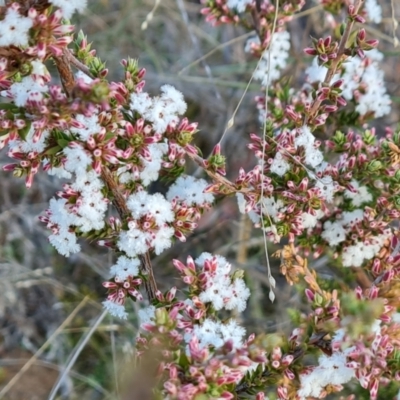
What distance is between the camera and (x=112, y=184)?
5.95ft

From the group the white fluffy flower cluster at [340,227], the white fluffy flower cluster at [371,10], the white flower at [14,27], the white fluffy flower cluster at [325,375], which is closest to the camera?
the white flower at [14,27]

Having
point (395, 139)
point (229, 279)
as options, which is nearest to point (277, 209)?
point (229, 279)

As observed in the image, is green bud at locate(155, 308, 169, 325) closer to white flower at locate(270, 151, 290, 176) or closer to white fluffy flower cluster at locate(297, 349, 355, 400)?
white fluffy flower cluster at locate(297, 349, 355, 400)

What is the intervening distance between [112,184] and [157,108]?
27cm

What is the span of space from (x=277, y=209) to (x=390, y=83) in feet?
6.56

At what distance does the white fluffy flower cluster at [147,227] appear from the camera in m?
1.79

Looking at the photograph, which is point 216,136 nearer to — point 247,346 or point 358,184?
point 358,184

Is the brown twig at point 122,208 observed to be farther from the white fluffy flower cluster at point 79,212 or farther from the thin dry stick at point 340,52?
the thin dry stick at point 340,52

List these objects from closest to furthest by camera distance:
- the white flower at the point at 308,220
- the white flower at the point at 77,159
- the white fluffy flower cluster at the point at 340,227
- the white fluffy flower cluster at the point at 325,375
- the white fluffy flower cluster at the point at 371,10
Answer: the white flower at the point at 77,159, the white fluffy flower cluster at the point at 325,375, the white flower at the point at 308,220, the white fluffy flower cluster at the point at 340,227, the white fluffy flower cluster at the point at 371,10

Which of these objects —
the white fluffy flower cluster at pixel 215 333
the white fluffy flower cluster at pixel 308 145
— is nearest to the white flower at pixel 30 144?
the white fluffy flower cluster at pixel 215 333

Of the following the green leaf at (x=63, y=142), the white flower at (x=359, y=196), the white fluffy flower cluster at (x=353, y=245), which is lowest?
the green leaf at (x=63, y=142)

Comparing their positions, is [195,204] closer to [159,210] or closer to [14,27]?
[159,210]

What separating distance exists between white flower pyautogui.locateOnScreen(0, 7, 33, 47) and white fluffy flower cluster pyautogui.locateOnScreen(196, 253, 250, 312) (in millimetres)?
830

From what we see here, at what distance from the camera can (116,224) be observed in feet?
6.16
